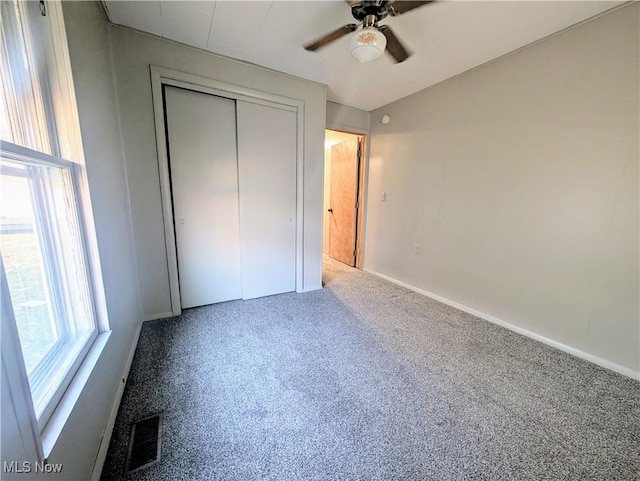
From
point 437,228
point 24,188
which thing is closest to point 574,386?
point 437,228

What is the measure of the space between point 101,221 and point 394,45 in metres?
2.21

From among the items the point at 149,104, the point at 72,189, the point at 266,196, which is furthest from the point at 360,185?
the point at 72,189

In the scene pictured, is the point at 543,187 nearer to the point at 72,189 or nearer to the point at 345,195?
the point at 345,195

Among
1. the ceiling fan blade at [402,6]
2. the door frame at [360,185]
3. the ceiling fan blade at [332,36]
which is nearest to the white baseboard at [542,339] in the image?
the door frame at [360,185]

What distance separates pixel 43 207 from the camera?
1.00m

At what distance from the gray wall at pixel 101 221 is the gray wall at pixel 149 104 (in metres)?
0.12

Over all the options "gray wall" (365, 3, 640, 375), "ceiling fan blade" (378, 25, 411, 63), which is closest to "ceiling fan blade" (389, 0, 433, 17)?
"ceiling fan blade" (378, 25, 411, 63)

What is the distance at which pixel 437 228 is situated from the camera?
9.40 feet

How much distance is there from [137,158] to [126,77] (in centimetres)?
63

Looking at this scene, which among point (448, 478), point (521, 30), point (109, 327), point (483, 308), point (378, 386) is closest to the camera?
point (448, 478)

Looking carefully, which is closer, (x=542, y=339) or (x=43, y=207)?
(x=43, y=207)

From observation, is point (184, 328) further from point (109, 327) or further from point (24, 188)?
point (24, 188)

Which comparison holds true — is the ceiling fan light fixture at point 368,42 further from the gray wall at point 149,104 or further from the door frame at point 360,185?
the door frame at point 360,185

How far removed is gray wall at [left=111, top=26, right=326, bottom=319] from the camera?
1994 mm
